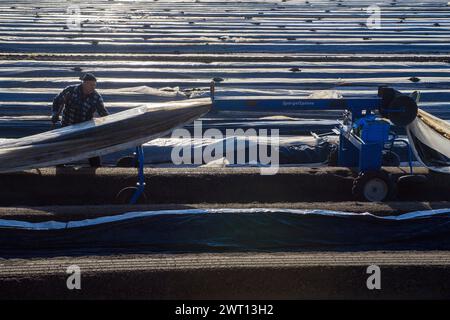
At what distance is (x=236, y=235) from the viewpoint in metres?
6.38

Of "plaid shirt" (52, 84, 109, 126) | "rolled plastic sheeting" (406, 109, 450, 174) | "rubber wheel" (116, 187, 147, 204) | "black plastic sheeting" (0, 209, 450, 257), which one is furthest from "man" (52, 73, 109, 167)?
"rolled plastic sheeting" (406, 109, 450, 174)

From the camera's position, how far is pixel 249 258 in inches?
227

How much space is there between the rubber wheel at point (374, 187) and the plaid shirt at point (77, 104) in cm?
327

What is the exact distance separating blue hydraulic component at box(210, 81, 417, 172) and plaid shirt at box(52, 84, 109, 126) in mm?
1570

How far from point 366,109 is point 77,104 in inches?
140

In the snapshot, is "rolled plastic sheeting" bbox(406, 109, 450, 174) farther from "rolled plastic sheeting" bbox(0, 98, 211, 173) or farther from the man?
the man

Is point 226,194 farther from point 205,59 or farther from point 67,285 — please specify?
point 205,59

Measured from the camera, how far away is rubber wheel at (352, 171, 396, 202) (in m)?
7.49

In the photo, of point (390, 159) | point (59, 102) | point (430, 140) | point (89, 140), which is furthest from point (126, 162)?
point (430, 140)

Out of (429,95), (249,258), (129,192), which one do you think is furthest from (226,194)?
(429,95)

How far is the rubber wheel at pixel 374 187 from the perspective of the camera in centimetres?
749

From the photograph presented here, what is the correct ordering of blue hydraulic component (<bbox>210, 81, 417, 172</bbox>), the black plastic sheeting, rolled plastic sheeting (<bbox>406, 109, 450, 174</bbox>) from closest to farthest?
the black plastic sheeting → blue hydraulic component (<bbox>210, 81, 417, 172</bbox>) → rolled plastic sheeting (<bbox>406, 109, 450, 174</bbox>)

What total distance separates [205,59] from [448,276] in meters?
10.7

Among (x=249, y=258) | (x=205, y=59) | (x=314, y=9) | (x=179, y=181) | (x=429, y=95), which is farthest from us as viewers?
(x=314, y=9)
